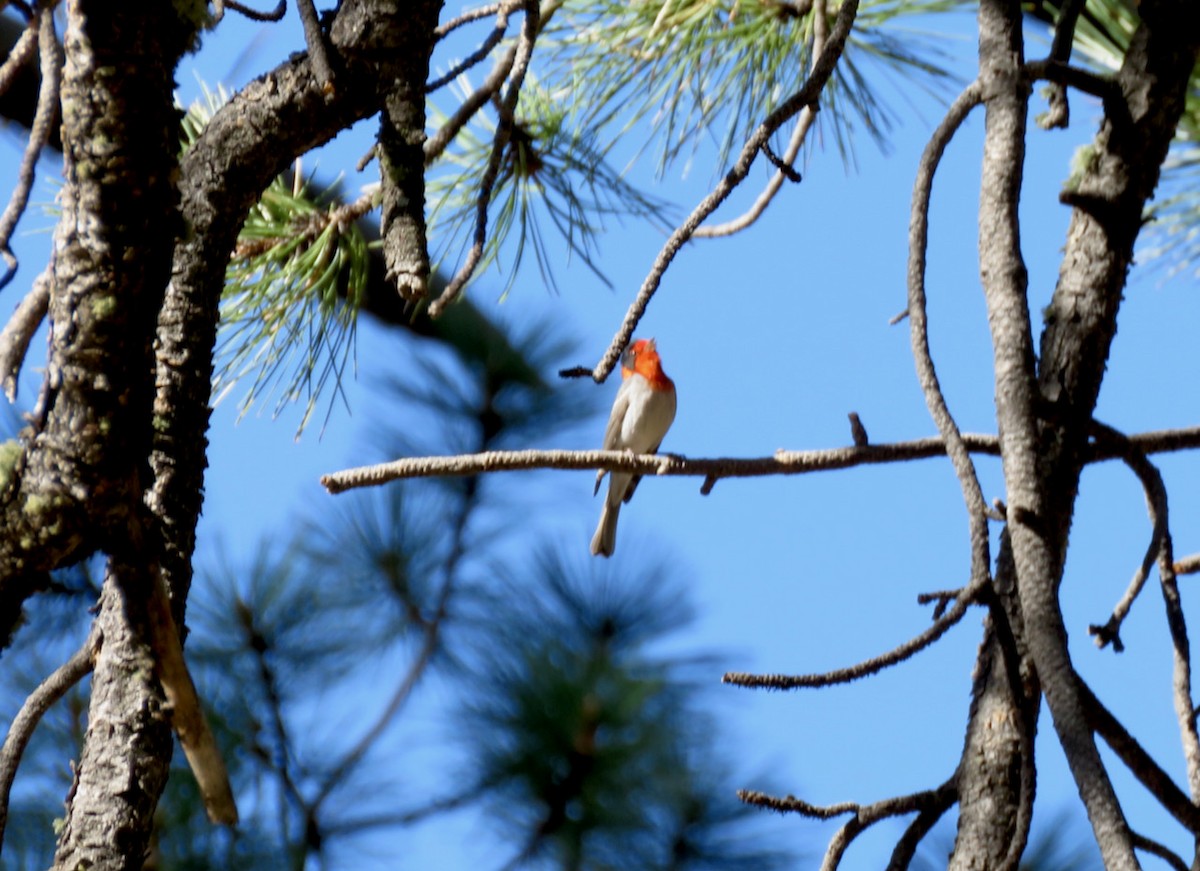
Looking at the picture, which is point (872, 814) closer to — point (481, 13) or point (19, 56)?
point (481, 13)

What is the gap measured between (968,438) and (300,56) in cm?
68

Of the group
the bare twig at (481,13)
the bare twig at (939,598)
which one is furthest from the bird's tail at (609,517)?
the bare twig at (939,598)

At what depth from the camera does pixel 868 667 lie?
0.94 meters

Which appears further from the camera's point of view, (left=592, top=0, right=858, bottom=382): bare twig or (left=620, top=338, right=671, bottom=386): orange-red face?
(left=620, top=338, right=671, bottom=386): orange-red face

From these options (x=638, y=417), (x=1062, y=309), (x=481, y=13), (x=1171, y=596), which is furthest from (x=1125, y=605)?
(x=638, y=417)

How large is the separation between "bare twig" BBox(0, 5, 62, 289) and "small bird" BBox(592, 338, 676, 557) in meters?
2.10

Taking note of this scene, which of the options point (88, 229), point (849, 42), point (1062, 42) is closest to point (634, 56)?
point (849, 42)

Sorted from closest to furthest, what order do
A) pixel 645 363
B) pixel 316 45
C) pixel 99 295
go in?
pixel 99 295 → pixel 316 45 → pixel 645 363

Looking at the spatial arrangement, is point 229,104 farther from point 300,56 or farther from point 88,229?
point 88,229

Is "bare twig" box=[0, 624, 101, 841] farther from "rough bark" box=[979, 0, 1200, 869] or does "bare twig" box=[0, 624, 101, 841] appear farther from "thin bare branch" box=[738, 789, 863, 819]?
"rough bark" box=[979, 0, 1200, 869]

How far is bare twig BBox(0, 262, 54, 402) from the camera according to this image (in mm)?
1085

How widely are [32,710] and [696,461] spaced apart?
0.58 metres

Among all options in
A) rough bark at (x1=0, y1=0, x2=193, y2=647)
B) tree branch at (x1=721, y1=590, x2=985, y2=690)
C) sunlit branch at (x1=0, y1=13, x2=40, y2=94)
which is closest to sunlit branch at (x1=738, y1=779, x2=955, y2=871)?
tree branch at (x1=721, y1=590, x2=985, y2=690)

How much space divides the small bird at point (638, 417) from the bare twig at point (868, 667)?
6.99 feet
